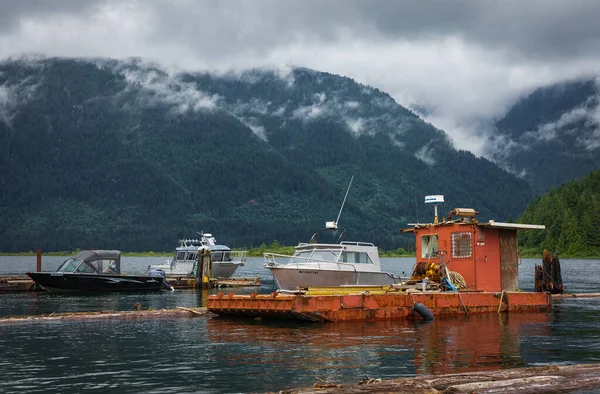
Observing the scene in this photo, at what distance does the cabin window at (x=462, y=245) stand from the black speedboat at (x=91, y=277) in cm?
2830

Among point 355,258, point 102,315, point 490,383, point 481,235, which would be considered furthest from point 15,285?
point 490,383

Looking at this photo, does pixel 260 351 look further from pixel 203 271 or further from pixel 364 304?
pixel 203 271

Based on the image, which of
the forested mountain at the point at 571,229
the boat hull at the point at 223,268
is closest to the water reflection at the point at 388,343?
the boat hull at the point at 223,268

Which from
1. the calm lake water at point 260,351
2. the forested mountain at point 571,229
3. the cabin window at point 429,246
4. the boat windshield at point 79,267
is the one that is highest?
the forested mountain at point 571,229

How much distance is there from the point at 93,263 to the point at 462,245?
30464 mm

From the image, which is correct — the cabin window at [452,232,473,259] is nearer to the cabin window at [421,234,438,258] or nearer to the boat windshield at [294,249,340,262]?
the cabin window at [421,234,438,258]

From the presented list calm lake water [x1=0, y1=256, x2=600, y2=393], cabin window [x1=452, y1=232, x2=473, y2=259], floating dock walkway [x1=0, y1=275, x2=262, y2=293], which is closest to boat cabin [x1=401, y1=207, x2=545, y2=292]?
cabin window [x1=452, y1=232, x2=473, y2=259]

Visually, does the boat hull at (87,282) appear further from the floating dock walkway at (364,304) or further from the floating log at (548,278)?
the floating log at (548,278)

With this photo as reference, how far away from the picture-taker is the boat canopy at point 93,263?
5578cm

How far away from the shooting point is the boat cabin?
37000mm

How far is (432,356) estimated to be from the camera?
2350 cm

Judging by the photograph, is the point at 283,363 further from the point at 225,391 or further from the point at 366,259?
the point at 366,259

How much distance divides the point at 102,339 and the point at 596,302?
3248 centimetres

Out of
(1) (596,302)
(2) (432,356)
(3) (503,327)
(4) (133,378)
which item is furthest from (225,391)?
(1) (596,302)
